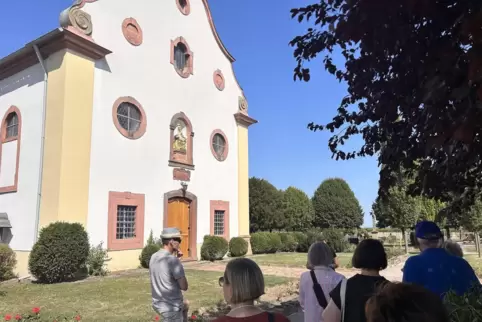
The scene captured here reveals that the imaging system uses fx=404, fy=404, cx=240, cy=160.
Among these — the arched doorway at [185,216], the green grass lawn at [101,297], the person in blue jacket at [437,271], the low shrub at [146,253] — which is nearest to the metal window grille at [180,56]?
the arched doorway at [185,216]

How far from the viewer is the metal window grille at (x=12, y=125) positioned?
15383 millimetres

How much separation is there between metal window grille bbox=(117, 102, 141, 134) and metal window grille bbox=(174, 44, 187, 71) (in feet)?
12.1

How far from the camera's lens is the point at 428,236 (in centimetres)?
356

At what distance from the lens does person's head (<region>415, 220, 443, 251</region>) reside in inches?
140

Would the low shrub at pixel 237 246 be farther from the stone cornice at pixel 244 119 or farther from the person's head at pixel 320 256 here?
the person's head at pixel 320 256

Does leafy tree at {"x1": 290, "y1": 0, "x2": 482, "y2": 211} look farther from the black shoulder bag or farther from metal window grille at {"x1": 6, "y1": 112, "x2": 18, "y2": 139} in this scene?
metal window grille at {"x1": 6, "y1": 112, "x2": 18, "y2": 139}

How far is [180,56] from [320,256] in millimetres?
16669

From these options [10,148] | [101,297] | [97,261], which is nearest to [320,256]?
[101,297]

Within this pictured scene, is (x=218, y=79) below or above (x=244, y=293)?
above

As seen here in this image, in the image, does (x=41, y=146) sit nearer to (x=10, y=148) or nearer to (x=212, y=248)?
(x=10, y=148)

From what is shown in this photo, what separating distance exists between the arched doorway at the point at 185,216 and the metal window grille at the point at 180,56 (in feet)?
19.4

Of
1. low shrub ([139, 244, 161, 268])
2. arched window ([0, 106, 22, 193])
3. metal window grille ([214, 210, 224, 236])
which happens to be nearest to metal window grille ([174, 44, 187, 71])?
arched window ([0, 106, 22, 193])

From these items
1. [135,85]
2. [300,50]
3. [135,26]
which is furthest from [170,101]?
[300,50]

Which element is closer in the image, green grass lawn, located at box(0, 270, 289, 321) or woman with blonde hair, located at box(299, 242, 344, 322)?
woman with blonde hair, located at box(299, 242, 344, 322)
